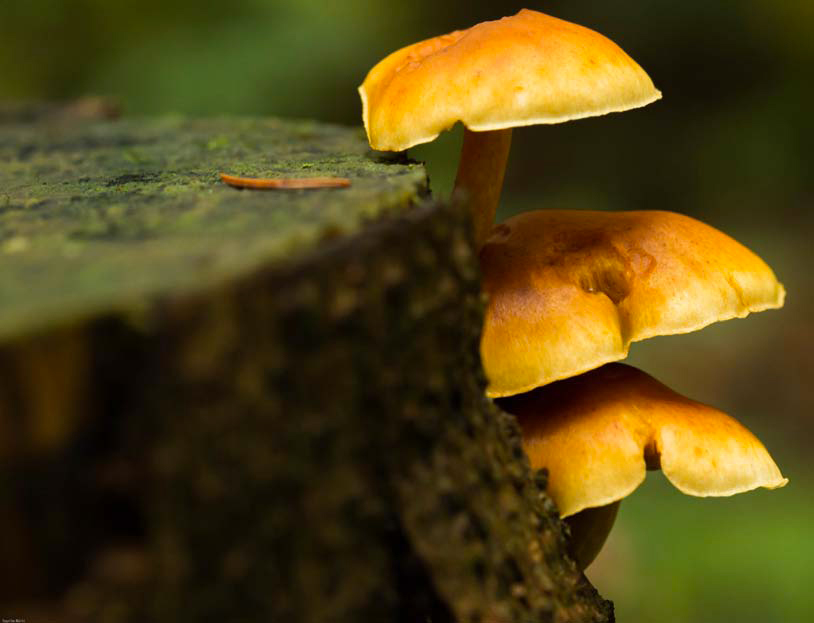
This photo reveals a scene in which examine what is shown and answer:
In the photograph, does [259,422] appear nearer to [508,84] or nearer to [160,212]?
[160,212]

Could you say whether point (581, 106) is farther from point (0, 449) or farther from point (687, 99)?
point (687, 99)

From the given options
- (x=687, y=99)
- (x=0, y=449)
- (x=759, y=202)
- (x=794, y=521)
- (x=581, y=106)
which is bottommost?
(x=794, y=521)

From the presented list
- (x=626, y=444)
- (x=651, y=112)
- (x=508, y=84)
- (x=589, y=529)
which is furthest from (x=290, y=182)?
(x=651, y=112)

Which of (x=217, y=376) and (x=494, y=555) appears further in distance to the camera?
(x=494, y=555)

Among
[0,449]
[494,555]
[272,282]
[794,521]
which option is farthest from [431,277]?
[794,521]

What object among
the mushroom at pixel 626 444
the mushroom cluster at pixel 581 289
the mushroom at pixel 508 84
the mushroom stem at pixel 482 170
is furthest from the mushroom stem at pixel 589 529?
the mushroom at pixel 508 84

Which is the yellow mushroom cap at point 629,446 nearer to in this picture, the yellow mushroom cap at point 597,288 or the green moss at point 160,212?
the yellow mushroom cap at point 597,288
